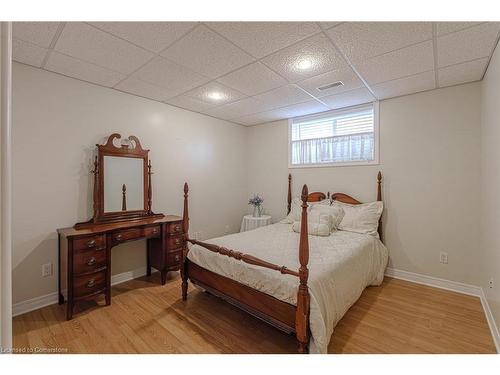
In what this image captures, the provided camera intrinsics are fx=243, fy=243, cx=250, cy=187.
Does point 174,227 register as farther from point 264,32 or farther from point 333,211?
point 264,32

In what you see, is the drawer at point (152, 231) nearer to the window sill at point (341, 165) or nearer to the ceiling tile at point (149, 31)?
the ceiling tile at point (149, 31)

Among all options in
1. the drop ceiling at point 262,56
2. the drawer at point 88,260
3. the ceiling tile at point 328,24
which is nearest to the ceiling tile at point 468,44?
the drop ceiling at point 262,56

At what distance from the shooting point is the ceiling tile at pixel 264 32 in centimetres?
176

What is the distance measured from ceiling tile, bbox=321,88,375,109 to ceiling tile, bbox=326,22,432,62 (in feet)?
3.14

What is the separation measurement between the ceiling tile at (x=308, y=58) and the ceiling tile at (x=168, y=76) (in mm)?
839

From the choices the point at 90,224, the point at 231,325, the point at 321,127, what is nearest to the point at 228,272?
the point at 231,325

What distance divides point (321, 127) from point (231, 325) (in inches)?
124

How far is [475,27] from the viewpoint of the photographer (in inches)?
68.9

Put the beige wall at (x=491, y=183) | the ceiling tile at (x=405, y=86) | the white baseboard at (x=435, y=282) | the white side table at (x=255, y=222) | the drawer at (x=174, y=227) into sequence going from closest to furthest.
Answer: the beige wall at (x=491, y=183), the ceiling tile at (x=405, y=86), the white baseboard at (x=435, y=282), the drawer at (x=174, y=227), the white side table at (x=255, y=222)

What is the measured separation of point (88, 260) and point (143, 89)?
2.03 meters

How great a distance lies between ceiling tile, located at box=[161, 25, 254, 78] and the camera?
1922mm

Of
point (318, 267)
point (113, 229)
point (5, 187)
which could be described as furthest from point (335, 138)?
point (5, 187)

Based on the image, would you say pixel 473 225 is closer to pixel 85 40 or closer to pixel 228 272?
pixel 228 272

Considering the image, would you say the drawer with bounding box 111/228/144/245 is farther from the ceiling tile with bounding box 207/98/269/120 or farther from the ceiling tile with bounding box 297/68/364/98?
the ceiling tile with bounding box 297/68/364/98
